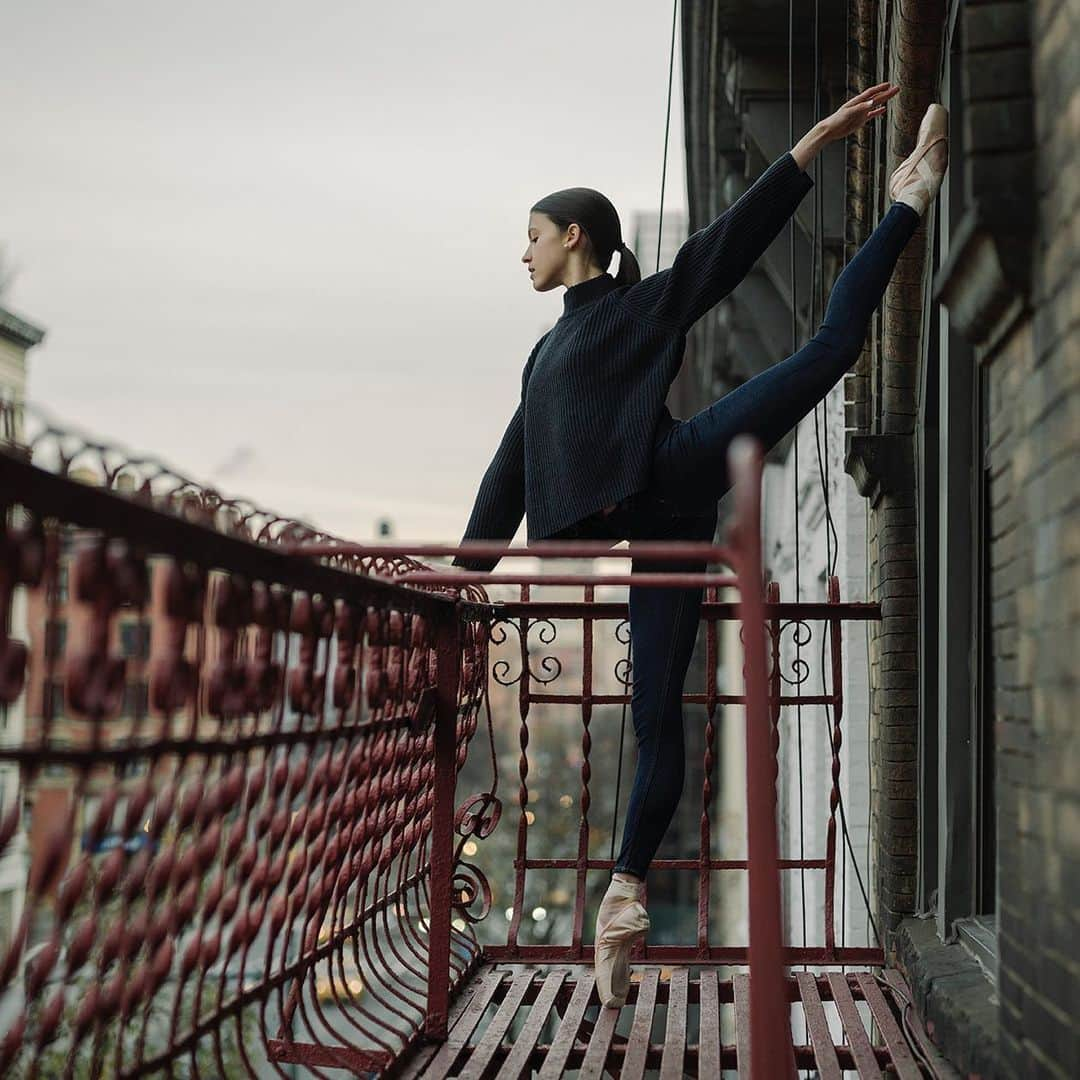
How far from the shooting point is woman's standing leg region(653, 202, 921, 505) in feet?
11.1

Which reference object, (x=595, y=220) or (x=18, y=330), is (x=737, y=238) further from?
(x=18, y=330)

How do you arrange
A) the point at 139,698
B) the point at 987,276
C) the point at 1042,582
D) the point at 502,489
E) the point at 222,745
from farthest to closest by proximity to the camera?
the point at 502,489, the point at 987,276, the point at 1042,582, the point at 222,745, the point at 139,698

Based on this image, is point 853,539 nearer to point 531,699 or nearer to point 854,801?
point 854,801

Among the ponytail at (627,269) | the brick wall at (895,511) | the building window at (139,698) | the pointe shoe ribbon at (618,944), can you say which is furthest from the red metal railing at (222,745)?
the brick wall at (895,511)

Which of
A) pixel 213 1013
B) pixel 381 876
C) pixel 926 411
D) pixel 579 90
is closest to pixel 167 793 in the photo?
pixel 213 1013

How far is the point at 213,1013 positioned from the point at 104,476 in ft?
3.39

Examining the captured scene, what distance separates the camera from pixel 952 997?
3354mm

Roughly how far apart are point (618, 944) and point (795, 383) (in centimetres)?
148

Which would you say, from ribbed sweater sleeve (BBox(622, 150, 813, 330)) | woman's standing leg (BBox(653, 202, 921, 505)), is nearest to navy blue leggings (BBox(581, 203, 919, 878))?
woman's standing leg (BBox(653, 202, 921, 505))

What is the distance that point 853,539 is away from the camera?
24.1ft

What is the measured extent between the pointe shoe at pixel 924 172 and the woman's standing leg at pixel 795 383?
50 millimetres

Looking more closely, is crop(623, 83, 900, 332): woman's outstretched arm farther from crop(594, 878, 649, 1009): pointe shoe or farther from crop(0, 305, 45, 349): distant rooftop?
crop(0, 305, 45, 349): distant rooftop

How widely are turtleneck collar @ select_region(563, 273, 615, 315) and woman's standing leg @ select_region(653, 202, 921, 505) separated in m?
0.53

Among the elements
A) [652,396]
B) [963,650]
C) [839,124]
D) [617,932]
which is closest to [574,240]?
[652,396]
